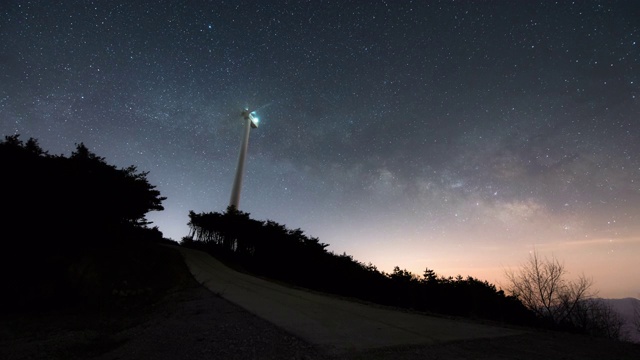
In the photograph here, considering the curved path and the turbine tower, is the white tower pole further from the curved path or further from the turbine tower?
the curved path

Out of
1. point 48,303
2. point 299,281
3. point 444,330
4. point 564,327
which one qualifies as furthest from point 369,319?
point 299,281

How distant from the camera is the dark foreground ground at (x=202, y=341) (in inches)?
178

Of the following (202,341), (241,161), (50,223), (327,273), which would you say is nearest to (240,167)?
(241,161)

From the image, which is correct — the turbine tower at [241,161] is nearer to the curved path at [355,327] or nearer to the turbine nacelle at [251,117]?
the turbine nacelle at [251,117]

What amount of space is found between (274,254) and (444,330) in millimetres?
22744

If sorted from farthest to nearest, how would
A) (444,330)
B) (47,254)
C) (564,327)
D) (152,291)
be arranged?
1. (47,254)
2. (152,291)
3. (564,327)
4. (444,330)

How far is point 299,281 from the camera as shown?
77.5 ft

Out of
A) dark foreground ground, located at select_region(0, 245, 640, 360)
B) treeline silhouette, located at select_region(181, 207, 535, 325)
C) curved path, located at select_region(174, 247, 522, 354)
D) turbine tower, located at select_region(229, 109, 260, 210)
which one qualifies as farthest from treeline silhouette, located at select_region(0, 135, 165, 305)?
turbine tower, located at select_region(229, 109, 260, 210)

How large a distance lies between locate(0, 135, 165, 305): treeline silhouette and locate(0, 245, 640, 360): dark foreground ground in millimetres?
2783

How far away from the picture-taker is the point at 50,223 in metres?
12.7

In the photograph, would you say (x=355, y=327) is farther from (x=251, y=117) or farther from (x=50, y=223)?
(x=251, y=117)

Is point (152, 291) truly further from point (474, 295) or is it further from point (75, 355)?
point (474, 295)

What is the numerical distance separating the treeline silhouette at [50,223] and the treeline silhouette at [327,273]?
39.7 feet

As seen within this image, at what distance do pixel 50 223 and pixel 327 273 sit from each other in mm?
18128
